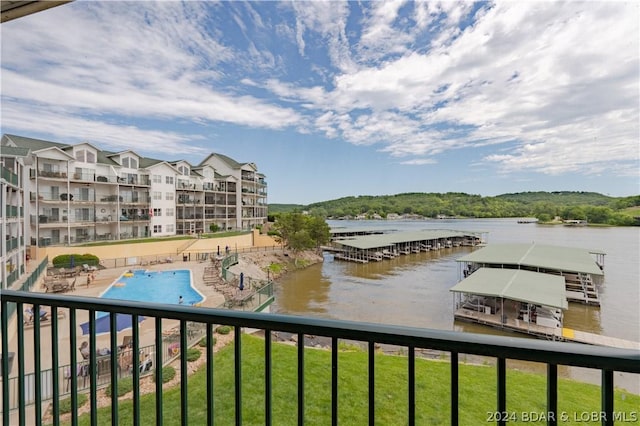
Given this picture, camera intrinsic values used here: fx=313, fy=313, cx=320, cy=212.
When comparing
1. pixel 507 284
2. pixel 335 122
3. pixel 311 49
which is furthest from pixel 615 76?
pixel 335 122

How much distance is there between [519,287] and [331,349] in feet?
43.7

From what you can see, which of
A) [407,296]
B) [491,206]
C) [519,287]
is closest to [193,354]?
[519,287]

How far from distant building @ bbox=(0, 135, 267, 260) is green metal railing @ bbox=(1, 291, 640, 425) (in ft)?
40.5

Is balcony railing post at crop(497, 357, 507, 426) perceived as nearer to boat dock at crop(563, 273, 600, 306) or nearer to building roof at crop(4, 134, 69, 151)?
boat dock at crop(563, 273, 600, 306)

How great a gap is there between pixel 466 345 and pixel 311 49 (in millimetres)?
9913

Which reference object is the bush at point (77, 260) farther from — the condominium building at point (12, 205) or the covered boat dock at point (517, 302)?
the covered boat dock at point (517, 302)

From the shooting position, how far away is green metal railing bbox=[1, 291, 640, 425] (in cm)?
62

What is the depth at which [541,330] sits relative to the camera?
10078mm

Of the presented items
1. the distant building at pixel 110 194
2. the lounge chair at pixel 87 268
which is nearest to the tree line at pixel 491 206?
the distant building at pixel 110 194

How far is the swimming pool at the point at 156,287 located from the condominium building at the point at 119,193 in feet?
17.9

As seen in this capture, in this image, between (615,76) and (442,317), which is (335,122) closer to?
(442,317)

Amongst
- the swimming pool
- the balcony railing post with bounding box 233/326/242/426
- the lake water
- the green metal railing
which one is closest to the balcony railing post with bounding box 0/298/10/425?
the green metal railing

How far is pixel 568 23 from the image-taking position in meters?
4.34

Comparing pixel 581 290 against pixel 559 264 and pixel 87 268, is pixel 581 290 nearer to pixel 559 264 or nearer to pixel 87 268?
pixel 559 264
